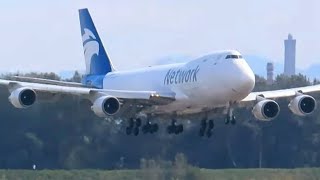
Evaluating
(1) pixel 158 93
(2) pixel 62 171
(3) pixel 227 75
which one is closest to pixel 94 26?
(2) pixel 62 171

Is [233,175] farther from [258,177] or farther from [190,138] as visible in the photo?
[190,138]

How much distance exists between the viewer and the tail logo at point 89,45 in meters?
76.8

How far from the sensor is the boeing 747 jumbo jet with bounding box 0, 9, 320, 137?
59.2 m

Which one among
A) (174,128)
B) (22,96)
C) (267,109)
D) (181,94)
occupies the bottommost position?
(174,128)

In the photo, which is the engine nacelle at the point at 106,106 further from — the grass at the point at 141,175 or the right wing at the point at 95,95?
the grass at the point at 141,175

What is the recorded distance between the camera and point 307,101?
64875 mm

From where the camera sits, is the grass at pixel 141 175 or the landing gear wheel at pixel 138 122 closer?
the landing gear wheel at pixel 138 122

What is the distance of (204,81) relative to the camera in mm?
60219

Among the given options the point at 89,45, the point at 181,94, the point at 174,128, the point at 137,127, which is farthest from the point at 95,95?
the point at 89,45

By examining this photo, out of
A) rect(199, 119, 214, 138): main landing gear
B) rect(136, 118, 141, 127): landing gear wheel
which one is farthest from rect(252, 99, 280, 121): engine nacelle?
rect(136, 118, 141, 127): landing gear wheel

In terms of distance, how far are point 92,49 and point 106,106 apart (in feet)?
49.1

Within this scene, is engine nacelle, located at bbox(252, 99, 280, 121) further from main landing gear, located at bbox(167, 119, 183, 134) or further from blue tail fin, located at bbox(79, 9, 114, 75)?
blue tail fin, located at bbox(79, 9, 114, 75)

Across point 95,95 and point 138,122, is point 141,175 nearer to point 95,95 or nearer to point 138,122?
point 138,122

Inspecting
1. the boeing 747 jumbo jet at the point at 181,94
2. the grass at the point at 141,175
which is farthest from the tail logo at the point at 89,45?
the boeing 747 jumbo jet at the point at 181,94
